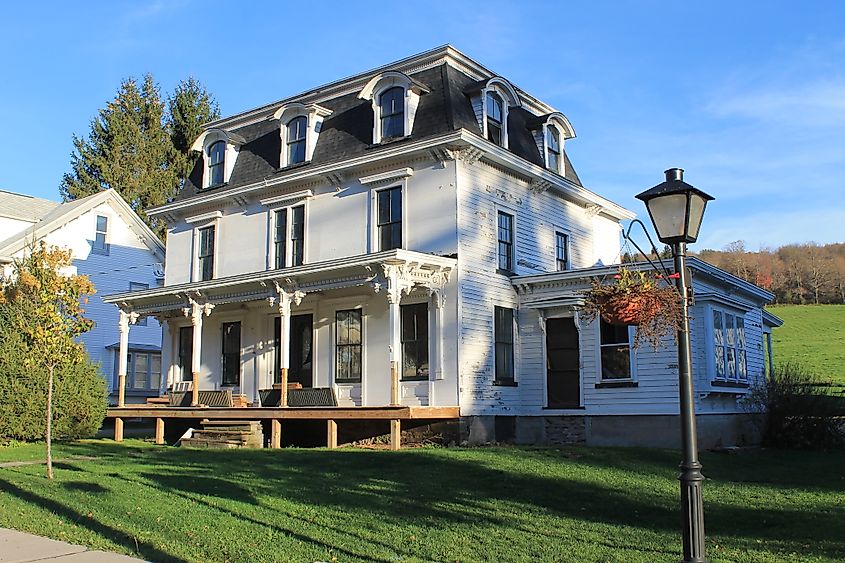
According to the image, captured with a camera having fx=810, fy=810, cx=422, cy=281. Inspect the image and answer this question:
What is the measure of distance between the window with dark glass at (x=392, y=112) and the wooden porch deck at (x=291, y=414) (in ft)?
24.0

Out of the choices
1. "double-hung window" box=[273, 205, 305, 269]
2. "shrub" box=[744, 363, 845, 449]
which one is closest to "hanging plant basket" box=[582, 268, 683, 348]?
"shrub" box=[744, 363, 845, 449]

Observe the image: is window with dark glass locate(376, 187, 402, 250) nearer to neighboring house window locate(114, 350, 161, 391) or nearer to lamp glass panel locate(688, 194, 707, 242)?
lamp glass panel locate(688, 194, 707, 242)

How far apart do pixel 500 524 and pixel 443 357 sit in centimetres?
981

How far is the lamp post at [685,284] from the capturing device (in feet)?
19.0

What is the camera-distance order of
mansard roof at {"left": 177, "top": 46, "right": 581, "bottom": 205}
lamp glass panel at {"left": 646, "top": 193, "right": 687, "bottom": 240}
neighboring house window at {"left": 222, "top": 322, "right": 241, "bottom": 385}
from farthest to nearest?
neighboring house window at {"left": 222, "top": 322, "right": 241, "bottom": 385}
mansard roof at {"left": 177, "top": 46, "right": 581, "bottom": 205}
lamp glass panel at {"left": 646, "top": 193, "right": 687, "bottom": 240}

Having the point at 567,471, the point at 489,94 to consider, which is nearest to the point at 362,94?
the point at 489,94

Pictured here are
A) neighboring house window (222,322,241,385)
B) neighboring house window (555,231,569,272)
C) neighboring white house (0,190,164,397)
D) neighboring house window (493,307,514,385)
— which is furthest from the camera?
neighboring white house (0,190,164,397)

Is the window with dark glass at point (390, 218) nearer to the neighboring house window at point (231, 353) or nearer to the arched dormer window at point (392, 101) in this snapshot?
the arched dormer window at point (392, 101)

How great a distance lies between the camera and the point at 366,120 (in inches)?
868

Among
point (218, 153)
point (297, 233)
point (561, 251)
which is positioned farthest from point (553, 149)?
point (218, 153)

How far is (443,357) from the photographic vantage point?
755 inches

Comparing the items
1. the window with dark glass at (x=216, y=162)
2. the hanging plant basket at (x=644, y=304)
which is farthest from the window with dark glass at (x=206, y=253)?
the hanging plant basket at (x=644, y=304)

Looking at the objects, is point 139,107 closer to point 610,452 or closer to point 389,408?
point 389,408

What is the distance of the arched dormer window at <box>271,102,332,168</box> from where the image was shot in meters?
22.8
